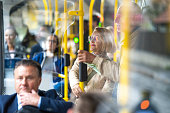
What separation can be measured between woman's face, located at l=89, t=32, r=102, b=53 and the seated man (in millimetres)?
686

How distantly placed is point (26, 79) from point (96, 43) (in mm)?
870

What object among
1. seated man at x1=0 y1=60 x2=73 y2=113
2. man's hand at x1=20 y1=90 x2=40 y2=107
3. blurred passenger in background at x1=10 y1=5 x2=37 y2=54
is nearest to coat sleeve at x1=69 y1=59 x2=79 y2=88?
seated man at x1=0 y1=60 x2=73 y2=113

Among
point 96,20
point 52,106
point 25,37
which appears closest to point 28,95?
point 52,106

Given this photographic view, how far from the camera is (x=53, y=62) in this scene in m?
3.54

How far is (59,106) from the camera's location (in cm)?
165

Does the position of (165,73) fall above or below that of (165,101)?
above

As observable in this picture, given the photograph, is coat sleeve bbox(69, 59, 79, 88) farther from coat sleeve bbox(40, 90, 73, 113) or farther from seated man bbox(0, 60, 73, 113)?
coat sleeve bbox(40, 90, 73, 113)

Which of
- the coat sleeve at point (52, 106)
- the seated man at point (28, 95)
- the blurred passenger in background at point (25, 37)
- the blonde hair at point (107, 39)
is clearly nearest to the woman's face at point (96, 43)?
the blonde hair at point (107, 39)

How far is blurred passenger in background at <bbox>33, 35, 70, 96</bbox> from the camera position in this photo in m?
3.31

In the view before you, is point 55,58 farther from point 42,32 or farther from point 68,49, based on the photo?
point 42,32

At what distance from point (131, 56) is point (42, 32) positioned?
4.19 meters

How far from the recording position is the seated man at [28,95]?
1592 millimetres

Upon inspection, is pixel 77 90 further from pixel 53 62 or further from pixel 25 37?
pixel 25 37

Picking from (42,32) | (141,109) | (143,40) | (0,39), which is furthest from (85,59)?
(42,32)
